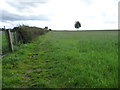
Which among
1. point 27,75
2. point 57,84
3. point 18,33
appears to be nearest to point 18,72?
point 27,75

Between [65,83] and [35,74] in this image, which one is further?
[35,74]

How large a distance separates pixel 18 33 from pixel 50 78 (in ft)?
29.2

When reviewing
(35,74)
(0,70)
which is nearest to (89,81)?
(35,74)

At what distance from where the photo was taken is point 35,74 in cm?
467

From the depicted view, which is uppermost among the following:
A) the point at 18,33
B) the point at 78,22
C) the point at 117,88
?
the point at 78,22

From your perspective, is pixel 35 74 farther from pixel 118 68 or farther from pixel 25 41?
pixel 25 41

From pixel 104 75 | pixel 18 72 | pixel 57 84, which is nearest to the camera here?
pixel 57 84

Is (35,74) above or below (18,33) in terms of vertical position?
below

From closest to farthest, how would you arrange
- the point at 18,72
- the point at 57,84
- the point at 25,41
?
the point at 57,84 < the point at 18,72 < the point at 25,41

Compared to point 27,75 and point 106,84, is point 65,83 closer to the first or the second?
point 106,84

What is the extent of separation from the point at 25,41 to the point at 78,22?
3324 inches

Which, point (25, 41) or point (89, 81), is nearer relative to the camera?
point (89, 81)

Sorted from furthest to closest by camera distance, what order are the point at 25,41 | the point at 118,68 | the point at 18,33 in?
the point at 25,41 < the point at 18,33 < the point at 118,68

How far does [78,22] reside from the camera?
312ft
